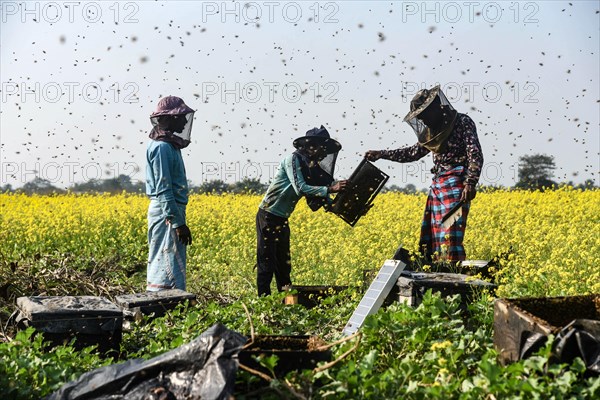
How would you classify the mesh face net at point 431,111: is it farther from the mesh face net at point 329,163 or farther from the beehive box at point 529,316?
the beehive box at point 529,316

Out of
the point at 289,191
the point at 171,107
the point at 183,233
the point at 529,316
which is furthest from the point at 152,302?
the point at 529,316

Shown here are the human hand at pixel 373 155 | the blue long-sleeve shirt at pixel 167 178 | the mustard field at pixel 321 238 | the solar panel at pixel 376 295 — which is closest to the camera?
the solar panel at pixel 376 295

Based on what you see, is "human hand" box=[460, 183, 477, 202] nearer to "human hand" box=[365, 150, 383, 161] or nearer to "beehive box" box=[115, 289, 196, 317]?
"human hand" box=[365, 150, 383, 161]

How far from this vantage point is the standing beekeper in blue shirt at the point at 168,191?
274 inches

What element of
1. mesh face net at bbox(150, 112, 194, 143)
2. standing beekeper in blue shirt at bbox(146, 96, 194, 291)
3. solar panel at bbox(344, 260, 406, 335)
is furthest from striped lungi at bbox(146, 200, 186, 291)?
solar panel at bbox(344, 260, 406, 335)

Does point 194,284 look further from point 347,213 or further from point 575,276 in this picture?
point 575,276

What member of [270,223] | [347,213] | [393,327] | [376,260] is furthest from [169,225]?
[393,327]

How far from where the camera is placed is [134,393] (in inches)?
135

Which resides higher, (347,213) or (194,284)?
(347,213)

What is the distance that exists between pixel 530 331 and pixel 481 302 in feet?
4.12

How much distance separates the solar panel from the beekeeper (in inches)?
68.3

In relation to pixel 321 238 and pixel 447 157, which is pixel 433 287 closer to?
pixel 447 157

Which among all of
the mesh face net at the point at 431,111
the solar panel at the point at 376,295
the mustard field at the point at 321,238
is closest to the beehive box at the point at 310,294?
the mustard field at the point at 321,238

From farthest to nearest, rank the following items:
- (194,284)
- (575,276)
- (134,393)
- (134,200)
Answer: (134,200) → (194,284) → (575,276) → (134,393)
